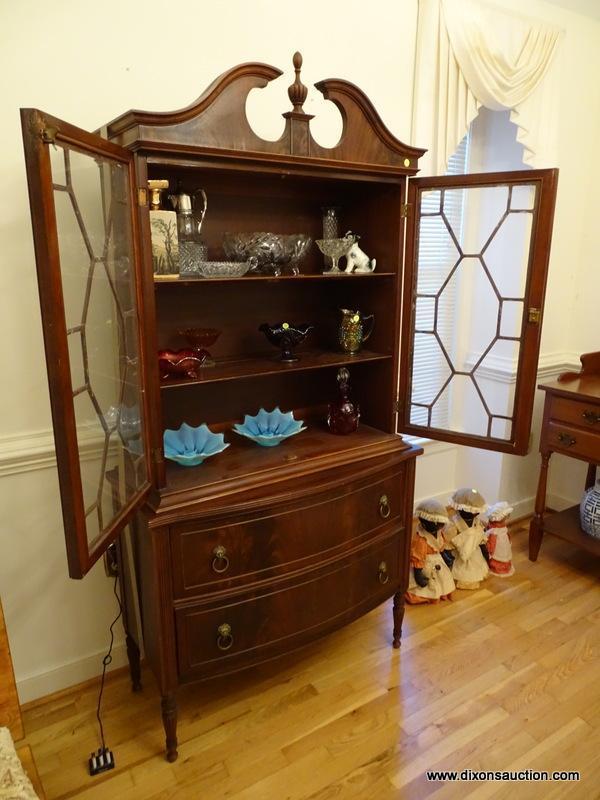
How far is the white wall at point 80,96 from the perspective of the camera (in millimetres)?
1541

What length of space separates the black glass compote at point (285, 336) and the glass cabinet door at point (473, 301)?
0.40m

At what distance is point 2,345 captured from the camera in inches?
63.8

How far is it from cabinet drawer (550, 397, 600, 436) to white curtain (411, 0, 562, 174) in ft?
3.49

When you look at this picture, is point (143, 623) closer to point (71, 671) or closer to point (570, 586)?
point (71, 671)

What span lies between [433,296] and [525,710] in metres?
1.48

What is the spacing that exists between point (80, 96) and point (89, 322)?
74 centimetres

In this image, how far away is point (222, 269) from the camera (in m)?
1.68

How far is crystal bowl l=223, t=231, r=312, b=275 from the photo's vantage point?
1.79 m

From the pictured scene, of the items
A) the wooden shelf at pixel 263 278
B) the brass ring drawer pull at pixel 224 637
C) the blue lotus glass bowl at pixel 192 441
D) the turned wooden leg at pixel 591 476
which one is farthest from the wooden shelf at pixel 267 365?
the turned wooden leg at pixel 591 476

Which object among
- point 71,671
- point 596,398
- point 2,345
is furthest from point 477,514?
point 2,345

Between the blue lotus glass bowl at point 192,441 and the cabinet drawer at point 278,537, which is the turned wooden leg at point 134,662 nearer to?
the cabinet drawer at point 278,537

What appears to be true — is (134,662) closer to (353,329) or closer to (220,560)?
(220,560)

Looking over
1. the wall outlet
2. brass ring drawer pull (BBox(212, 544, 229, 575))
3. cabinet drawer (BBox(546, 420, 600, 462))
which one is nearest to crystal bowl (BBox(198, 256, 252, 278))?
brass ring drawer pull (BBox(212, 544, 229, 575))

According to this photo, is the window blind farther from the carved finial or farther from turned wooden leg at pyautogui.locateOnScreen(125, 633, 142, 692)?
turned wooden leg at pyautogui.locateOnScreen(125, 633, 142, 692)
